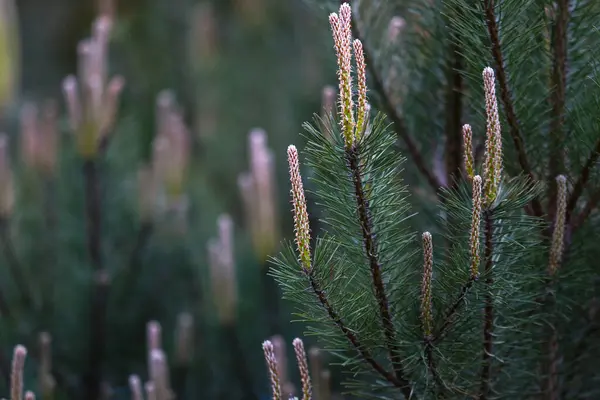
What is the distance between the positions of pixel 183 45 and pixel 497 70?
233 centimetres

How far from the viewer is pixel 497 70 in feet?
2.27

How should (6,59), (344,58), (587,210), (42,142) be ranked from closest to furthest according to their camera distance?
(344,58) → (587,210) → (42,142) → (6,59)

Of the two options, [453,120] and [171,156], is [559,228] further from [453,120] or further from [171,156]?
[171,156]

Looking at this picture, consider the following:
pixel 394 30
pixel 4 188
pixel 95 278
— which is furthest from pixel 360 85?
pixel 4 188

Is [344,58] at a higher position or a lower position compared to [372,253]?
higher

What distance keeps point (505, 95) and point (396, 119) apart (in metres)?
0.22

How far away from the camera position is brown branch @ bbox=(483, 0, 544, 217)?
2.19 ft

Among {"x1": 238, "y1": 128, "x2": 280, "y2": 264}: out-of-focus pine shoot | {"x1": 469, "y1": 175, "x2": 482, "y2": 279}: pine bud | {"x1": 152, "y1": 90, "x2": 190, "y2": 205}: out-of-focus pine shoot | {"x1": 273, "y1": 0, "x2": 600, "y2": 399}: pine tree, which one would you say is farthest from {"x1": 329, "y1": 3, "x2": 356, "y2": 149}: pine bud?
{"x1": 152, "y1": 90, "x2": 190, "y2": 205}: out-of-focus pine shoot

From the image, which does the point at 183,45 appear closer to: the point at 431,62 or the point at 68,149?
the point at 68,149

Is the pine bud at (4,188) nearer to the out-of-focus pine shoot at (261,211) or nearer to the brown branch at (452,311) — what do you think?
the out-of-focus pine shoot at (261,211)

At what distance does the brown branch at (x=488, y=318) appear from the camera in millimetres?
623

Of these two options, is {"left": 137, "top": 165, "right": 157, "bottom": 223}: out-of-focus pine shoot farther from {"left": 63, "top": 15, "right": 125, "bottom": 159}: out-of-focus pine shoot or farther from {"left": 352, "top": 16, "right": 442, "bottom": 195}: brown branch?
{"left": 352, "top": 16, "right": 442, "bottom": 195}: brown branch

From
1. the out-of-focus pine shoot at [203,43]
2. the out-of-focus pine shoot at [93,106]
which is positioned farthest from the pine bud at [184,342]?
the out-of-focus pine shoot at [203,43]

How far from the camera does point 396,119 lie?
0.91 meters
